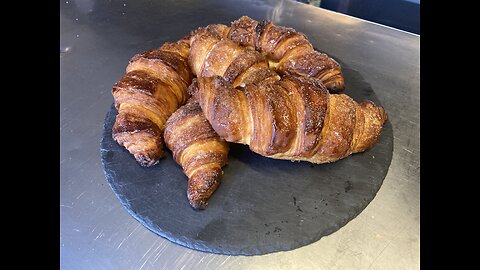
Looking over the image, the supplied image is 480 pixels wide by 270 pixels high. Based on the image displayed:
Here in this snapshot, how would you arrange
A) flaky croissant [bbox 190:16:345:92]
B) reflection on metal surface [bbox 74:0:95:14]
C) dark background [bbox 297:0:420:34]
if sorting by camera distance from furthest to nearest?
dark background [bbox 297:0:420:34]
reflection on metal surface [bbox 74:0:95:14]
flaky croissant [bbox 190:16:345:92]

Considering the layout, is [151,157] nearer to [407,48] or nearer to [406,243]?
[406,243]

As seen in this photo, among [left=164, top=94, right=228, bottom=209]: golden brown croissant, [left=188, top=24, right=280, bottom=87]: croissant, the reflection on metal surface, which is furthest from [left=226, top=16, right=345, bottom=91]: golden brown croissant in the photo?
the reflection on metal surface

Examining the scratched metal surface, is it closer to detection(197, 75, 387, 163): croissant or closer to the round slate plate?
the round slate plate

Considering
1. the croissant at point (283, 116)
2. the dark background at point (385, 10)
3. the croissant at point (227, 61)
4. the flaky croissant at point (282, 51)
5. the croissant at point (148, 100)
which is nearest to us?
the croissant at point (283, 116)

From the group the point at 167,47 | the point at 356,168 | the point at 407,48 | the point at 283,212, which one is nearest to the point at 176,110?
the point at 167,47

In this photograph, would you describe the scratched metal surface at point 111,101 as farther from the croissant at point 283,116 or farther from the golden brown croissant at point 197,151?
the croissant at point 283,116

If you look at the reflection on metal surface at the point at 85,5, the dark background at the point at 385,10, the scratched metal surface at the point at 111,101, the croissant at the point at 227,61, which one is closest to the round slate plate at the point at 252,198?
the scratched metal surface at the point at 111,101
